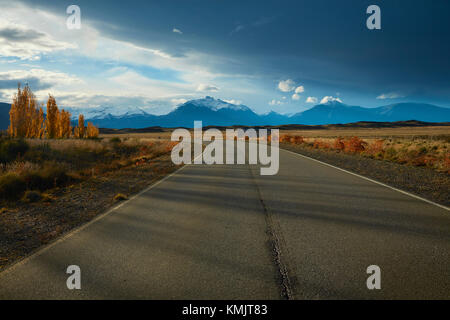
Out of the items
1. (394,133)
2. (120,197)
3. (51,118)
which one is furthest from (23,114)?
(394,133)

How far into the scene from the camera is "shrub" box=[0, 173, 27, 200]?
8789 mm

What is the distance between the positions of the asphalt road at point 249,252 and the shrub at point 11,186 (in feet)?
13.4

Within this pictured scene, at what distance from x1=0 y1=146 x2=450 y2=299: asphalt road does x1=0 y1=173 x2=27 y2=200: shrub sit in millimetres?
4094

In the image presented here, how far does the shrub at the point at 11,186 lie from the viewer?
879cm

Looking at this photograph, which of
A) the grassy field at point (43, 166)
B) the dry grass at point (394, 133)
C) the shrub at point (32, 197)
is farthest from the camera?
the dry grass at point (394, 133)

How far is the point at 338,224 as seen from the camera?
5.72 metres

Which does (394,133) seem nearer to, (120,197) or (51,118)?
(51,118)

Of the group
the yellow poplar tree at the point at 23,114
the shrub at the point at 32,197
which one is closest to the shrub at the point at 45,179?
the shrub at the point at 32,197

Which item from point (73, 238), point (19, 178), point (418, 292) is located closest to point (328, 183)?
point (418, 292)

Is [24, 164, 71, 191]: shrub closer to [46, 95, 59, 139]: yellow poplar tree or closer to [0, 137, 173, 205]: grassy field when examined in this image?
[0, 137, 173, 205]: grassy field

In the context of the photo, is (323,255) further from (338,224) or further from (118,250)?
(118,250)

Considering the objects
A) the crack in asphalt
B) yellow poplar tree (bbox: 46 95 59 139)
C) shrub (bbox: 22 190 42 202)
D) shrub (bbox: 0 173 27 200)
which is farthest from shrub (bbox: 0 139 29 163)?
yellow poplar tree (bbox: 46 95 59 139)

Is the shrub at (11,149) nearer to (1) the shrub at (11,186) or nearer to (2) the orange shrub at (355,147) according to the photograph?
(1) the shrub at (11,186)

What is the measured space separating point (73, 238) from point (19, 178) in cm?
650
